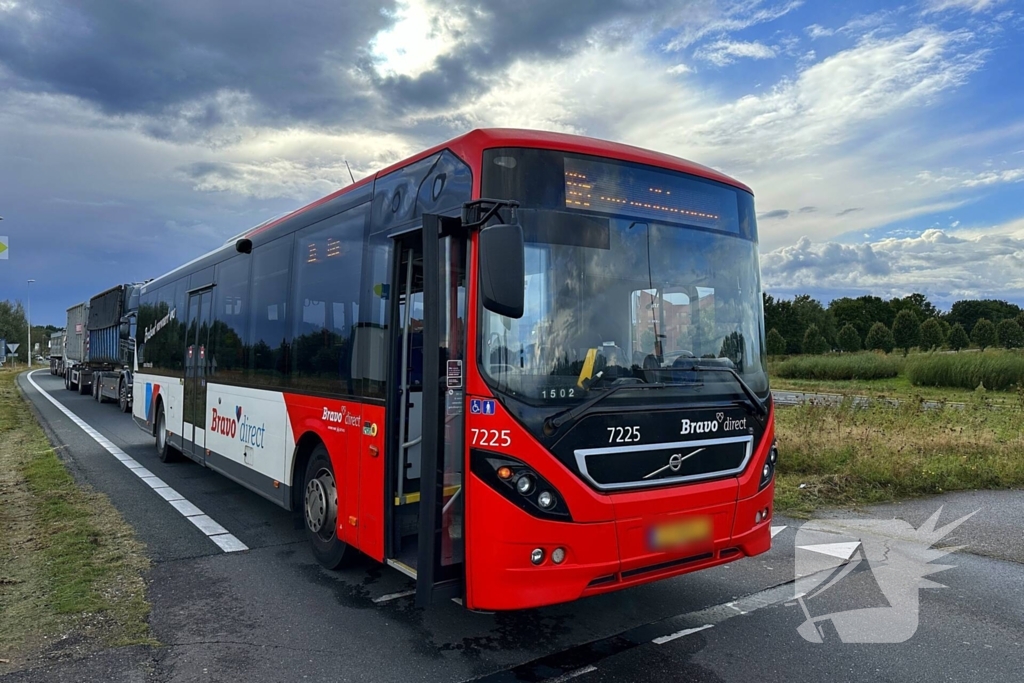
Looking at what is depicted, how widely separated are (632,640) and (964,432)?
964cm

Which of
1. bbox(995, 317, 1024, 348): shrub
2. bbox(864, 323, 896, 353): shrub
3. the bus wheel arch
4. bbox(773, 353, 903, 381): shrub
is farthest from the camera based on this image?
bbox(864, 323, 896, 353): shrub

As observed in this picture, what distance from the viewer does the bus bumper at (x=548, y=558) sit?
4.04 m

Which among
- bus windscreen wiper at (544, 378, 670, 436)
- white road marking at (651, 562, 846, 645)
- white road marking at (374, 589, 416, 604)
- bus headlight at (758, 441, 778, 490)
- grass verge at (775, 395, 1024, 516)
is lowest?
white road marking at (651, 562, 846, 645)

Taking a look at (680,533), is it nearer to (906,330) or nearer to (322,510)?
(322,510)

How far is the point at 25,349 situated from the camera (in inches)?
3442

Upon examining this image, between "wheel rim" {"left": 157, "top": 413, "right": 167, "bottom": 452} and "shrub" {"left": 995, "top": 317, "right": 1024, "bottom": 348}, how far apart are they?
1746 inches

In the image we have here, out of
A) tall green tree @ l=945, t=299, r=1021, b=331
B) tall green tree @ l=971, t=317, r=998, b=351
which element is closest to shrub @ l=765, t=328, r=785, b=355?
tall green tree @ l=971, t=317, r=998, b=351

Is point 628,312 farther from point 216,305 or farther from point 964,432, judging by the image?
point 964,432

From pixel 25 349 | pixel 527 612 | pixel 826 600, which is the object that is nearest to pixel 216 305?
pixel 527 612

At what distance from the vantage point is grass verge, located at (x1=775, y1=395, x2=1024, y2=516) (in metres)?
9.08

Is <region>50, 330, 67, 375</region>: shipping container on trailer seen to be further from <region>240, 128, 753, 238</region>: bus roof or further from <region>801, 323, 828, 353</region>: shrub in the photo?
<region>801, 323, 828, 353</region>: shrub

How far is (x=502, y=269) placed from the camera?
12.7 feet

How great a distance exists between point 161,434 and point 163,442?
17 centimetres

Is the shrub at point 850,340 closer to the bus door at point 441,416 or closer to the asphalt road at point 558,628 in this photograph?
the asphalt road at point 558,628
